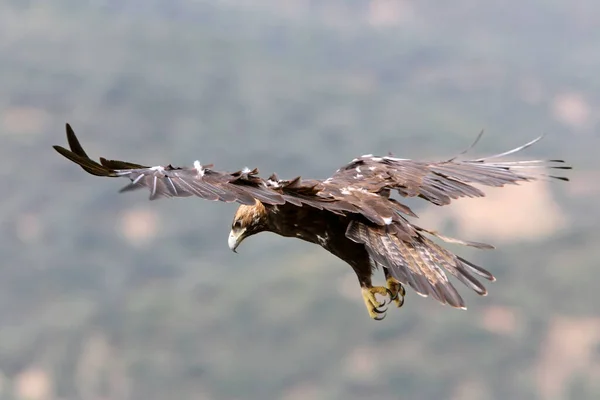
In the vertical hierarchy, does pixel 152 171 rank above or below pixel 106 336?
below

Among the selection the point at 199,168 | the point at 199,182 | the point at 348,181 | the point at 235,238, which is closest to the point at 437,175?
the point at 348,181

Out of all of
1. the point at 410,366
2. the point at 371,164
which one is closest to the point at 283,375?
the point at 410,366

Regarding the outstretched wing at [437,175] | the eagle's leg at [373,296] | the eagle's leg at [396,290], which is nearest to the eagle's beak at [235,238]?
the outstretched wing at [437,175]

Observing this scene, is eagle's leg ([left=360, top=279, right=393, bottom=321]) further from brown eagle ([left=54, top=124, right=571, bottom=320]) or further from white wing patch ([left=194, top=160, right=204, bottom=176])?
white wing patch ([left=194, top=160, right=204, bottom=176])

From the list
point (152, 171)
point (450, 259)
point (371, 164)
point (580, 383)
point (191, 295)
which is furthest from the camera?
point (191, 295)

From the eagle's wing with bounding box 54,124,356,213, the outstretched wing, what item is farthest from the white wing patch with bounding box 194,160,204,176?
the outstretched wing

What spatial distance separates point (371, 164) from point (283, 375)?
135m

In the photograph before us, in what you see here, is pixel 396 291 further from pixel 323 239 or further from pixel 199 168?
pixel 199 168

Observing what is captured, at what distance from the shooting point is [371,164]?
430 inches

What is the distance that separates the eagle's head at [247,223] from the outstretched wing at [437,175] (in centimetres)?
73

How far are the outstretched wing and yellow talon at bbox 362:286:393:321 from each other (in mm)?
821

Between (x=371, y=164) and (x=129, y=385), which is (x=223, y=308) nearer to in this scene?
(x=129, y=385)

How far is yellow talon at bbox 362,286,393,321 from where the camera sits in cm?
977

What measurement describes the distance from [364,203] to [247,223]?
1.08 metres
